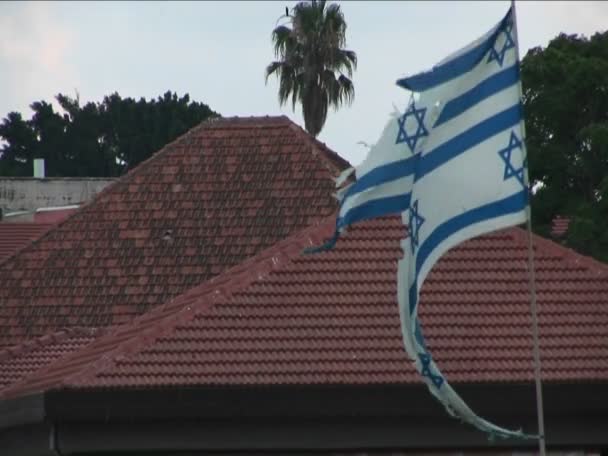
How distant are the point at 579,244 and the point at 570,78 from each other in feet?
11.7

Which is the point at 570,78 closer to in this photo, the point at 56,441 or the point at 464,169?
the point at 56,441

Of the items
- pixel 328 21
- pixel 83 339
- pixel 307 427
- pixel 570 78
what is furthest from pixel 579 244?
pixel 328 21

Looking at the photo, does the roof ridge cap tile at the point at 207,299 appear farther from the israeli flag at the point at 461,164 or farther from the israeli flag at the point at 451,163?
the israeli flag at the point at 461,164

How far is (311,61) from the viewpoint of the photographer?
206ft

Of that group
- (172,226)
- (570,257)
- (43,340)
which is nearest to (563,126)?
(172,226)

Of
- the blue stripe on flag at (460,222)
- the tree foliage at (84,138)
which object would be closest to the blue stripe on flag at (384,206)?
the blue stripe on flag at (460,222)

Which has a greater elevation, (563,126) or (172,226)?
(563,126)

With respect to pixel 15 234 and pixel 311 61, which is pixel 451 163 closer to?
pixel 15 234

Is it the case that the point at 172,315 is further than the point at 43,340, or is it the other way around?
the point at 43,340

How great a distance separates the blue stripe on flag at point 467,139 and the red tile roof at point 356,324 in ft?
17.2

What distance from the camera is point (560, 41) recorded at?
4150 cm

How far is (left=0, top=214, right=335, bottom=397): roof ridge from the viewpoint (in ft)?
83.4

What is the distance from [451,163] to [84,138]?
8365cm

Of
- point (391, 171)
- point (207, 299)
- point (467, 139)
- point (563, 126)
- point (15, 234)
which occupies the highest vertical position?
point (563, 126)
